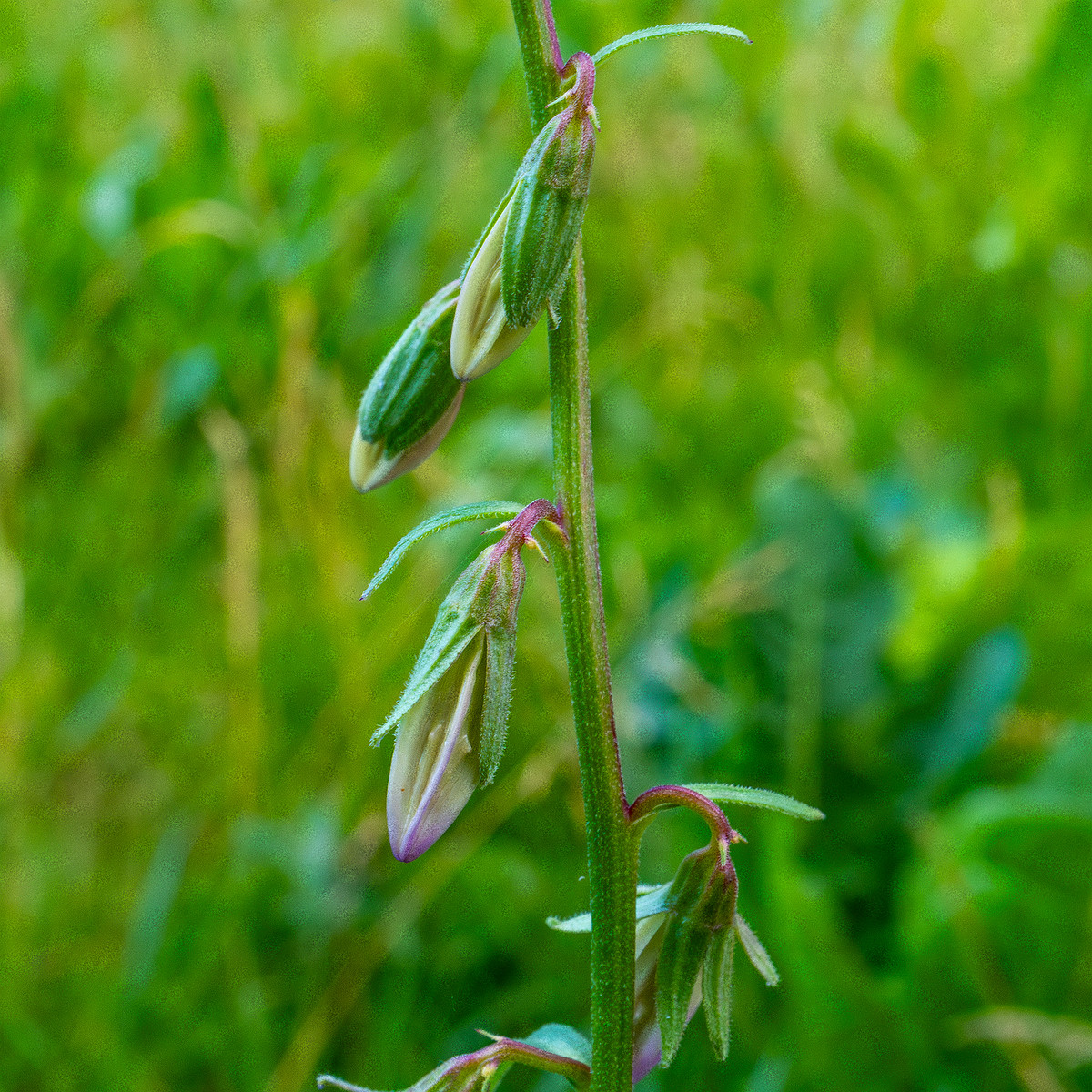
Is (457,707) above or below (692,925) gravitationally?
Answer: above

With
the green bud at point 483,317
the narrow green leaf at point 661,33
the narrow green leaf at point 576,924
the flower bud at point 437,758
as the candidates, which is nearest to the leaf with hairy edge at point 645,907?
the narrow green leaf at point 576,924

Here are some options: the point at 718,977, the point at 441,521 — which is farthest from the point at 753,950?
the point at 441,521

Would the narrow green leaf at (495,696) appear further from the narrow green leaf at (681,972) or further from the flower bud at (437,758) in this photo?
the narrow green leaf at (681,972)

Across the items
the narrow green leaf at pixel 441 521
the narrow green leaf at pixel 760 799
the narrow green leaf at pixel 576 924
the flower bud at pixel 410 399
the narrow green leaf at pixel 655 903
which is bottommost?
the narrow green leaf at pixel 576 924

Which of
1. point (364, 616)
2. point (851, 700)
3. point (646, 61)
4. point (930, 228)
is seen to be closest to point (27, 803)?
point (364, 616)

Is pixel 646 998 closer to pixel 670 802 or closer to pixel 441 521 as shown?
pixel 670 802

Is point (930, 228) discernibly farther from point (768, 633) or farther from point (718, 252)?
point (768, 633)
